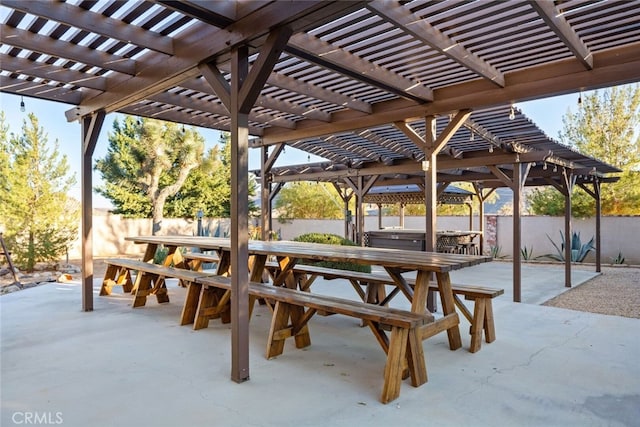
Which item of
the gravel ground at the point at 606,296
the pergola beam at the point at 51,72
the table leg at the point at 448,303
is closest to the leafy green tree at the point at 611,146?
the gravel ground at the point at 606,296

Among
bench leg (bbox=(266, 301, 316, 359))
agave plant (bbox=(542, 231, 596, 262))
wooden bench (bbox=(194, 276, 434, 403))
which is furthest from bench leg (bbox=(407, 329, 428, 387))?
agave plant (bbox=(542, 231, 596, 262))

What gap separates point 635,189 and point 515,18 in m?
12.7

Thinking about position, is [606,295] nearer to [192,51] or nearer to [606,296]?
[606,296]

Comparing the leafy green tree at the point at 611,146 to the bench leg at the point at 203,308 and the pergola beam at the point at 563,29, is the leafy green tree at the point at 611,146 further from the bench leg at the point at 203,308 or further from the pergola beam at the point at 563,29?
the bench leg at the point at 203,308

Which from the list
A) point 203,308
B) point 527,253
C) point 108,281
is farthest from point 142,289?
point 527,253

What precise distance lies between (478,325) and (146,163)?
1067 centimetres

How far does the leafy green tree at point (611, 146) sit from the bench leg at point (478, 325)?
10733 mm

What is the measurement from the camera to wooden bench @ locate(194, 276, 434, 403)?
2.54 m

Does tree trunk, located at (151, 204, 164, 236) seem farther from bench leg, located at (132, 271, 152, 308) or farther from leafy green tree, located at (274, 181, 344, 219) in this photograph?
bench leg, located at (132, 271, 152, 308)

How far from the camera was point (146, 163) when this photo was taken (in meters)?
11.6

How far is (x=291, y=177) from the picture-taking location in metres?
10.4

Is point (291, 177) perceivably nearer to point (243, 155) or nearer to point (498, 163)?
point (498, 163)

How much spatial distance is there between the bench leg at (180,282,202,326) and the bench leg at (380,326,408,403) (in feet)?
7.85

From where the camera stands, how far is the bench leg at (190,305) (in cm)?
414
